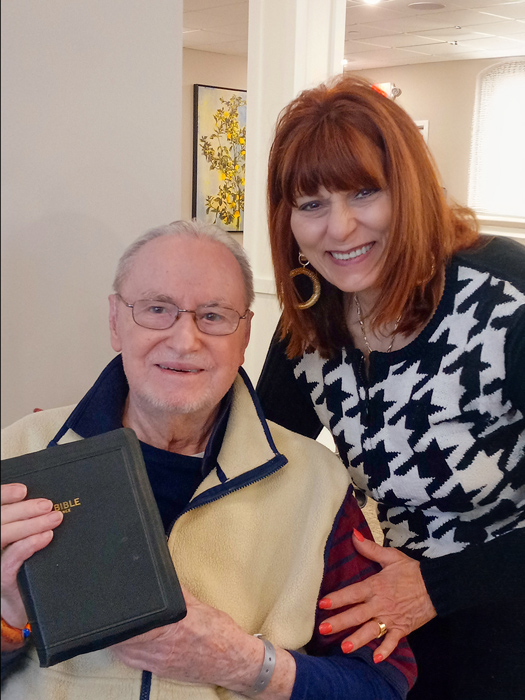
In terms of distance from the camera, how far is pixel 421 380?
1298 mm

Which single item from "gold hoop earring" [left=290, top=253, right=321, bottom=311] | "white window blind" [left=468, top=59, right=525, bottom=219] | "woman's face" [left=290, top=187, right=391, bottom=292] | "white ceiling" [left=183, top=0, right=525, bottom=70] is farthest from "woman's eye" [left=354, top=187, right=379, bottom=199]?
"white window blind" [left=468, top=59, right=525, bottom=219]

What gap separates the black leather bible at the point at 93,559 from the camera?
0.79 meters

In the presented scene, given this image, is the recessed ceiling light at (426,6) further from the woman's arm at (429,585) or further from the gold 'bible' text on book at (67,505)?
the gold 'bible' text on book at (67,505)

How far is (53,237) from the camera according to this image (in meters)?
0.80

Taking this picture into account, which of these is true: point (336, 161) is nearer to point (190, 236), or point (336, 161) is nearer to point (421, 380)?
point (190, 236)

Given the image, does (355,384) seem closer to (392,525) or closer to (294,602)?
(392,525)

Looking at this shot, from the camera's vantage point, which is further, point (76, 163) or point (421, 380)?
point (421, 380)

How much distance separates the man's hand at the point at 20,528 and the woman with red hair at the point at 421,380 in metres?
0.57

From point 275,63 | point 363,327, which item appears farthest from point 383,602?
point 275,63

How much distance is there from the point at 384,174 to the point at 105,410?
607mm

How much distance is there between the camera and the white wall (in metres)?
0.65

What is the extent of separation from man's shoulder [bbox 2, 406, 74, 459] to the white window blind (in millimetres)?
8912

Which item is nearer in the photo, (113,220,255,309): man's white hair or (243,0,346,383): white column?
(113,220,255,309): man's white hair

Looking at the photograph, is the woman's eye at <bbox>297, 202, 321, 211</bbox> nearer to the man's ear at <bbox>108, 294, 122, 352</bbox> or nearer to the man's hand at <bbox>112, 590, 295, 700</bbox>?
the man's ear at <bbox>108, 294, 122, 352</bbox>
